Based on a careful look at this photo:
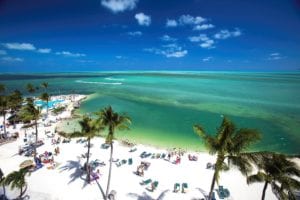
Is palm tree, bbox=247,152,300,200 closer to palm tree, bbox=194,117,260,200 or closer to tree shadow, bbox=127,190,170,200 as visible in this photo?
palm tree, bbox=194,117,260,200

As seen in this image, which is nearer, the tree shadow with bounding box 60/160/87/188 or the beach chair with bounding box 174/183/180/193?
the beach chair with bounding box 174/183/180/193

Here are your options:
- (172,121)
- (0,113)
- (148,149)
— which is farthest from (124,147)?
(0,113)

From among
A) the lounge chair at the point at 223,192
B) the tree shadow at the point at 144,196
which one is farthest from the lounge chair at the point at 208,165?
the tree shadow at the point at 144,196

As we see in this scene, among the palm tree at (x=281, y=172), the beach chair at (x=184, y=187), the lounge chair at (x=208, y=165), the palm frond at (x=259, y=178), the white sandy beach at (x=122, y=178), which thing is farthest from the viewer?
the lounge chair at (x=208, y=165)

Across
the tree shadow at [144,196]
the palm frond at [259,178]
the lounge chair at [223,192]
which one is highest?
the palm frond at [259,178]

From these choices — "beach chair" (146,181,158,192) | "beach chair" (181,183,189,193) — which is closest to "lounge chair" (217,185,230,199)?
"beach chair" (181,183,189,193)

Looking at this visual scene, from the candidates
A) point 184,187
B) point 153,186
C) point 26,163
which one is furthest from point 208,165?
point 26,163

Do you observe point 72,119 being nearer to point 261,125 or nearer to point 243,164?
Answer: point 243,164

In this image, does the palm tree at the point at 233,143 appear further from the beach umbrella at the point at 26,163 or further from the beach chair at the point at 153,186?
the beach umbrella at the point at 26,163

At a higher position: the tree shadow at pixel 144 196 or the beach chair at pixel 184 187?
the beach chair at pixel 184 187
